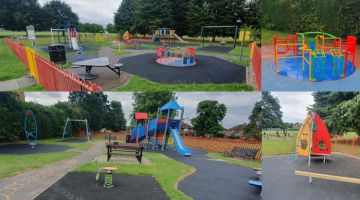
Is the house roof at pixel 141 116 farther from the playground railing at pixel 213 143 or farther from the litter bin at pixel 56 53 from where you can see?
the litter bin at pixel 56 53

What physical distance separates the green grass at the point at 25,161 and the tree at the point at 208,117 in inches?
143

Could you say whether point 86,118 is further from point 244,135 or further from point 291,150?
point 291,150

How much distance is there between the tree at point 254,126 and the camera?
522 cm

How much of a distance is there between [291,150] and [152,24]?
6174mm

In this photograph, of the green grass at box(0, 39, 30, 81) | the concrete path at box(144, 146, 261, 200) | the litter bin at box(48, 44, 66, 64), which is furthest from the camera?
the litter bin at box(48, 44, 66, 64)

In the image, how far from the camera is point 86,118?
20.0 feet

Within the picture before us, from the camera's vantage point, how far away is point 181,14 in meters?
7.80

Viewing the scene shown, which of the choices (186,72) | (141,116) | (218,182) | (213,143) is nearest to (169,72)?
(186,72)

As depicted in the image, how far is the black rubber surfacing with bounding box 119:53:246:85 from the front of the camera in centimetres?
578

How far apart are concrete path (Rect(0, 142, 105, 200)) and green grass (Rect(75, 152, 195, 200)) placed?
0.40m

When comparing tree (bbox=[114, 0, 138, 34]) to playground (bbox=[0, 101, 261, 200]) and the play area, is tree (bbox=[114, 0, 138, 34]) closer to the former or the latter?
playground (bbox=[0, 101, 261, 200])

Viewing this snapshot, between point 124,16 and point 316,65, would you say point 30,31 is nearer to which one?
point 124,16

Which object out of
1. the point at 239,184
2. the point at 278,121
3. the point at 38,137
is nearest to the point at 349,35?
the point at 278,121

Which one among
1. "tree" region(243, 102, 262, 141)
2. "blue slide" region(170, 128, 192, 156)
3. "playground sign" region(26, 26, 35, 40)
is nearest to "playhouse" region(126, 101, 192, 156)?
"blue slide" region(170, 128, 192, 156)
